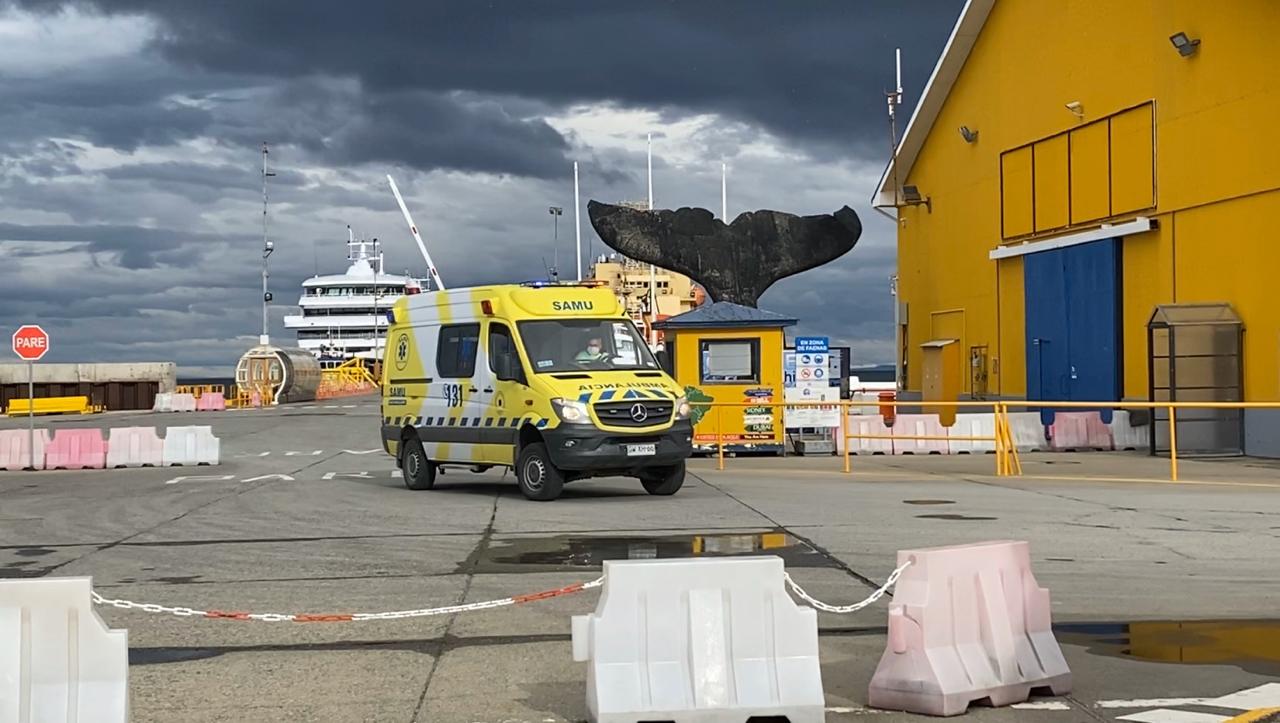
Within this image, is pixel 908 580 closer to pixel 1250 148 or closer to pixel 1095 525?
pixel 1095 525

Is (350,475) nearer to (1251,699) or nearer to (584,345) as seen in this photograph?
(584,345)

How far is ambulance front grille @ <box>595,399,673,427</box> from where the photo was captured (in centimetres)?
1733

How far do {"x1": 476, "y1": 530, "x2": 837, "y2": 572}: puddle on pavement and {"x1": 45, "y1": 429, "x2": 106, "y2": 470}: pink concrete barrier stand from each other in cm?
1794

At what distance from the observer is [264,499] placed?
1933cm

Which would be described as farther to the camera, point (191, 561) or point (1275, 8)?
point (1275, 8)

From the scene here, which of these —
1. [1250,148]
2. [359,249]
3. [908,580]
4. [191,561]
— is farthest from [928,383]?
[359,249]

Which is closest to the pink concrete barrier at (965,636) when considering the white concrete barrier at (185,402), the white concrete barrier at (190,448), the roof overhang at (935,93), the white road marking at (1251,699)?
the white road marking at (1251,699)

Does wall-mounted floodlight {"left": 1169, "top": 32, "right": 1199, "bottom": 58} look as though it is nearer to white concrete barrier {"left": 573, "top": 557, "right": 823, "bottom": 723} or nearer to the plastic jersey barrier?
the plastic jersey barrier

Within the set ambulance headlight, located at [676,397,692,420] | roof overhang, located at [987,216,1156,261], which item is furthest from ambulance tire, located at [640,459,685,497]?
roof overhang, located at [987,216,1156,261]

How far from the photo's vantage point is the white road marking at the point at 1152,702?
22.0 ft

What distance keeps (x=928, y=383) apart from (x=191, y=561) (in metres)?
31.0

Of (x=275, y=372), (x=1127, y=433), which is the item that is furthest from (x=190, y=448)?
(x=275, y=372)

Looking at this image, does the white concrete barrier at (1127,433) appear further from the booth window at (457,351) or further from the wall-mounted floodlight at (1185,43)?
the booth window at (457,351)

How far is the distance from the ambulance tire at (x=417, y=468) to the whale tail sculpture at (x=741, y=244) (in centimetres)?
2954
